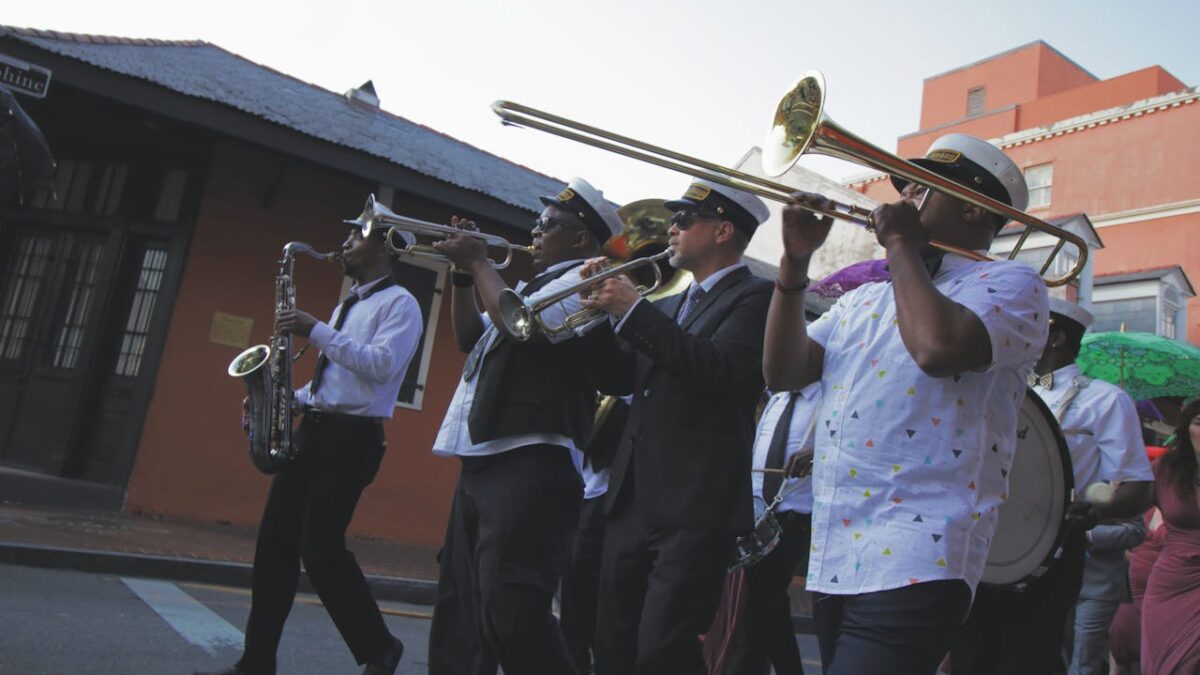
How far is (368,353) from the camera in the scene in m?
4.45

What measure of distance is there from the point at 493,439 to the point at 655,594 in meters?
0.84

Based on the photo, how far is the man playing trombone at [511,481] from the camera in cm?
338

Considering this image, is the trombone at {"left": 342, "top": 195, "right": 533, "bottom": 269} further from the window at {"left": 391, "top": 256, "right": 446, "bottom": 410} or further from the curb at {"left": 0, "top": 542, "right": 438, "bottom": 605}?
the window at {"left": 391, "top": 256, "right": 446, "bottom": 410}

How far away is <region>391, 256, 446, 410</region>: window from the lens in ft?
35.5

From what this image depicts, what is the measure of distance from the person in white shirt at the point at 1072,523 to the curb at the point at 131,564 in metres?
3.74

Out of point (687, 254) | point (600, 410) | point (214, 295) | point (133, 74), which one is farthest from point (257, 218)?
point (687, 254)

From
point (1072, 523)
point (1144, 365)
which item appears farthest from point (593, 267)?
point (1144, 365)

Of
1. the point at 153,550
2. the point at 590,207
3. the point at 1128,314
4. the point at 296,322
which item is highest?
the point at 1128,314

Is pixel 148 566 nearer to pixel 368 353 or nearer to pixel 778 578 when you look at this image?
pixel 368 353

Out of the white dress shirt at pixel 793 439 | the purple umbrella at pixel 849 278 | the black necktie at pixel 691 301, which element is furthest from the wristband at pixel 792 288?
the purple umbrella at pixel 849 278

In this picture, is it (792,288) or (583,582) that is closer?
(792,288)

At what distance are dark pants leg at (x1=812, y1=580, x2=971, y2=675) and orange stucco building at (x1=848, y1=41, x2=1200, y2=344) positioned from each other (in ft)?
73.5

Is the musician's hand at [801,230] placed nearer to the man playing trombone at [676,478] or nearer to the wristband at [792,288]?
the wristband at [792,288]

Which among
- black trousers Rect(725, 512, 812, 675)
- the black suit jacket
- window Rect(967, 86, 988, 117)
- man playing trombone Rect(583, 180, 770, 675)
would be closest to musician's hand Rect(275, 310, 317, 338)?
man playing trombone Rect(583, 180, 770, 675)
